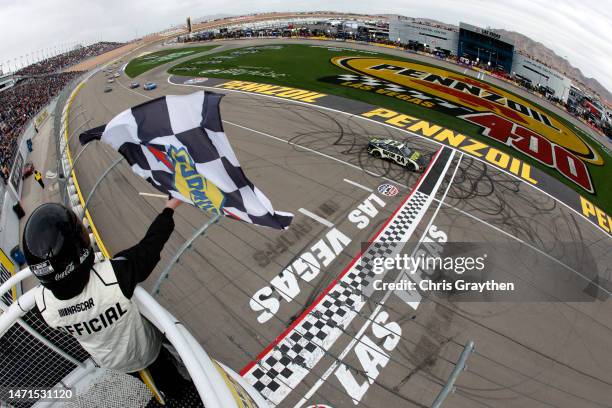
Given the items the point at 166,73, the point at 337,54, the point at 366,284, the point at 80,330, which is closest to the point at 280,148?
the point at 366,284

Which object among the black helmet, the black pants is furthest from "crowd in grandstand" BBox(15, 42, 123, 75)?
the black helmet

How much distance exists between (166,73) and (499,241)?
106 feet

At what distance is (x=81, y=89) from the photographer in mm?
30016

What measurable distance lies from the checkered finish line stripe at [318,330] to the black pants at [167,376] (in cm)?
422

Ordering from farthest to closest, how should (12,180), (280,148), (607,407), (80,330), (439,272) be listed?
(280,148)
(12,180)
(439,272)
(607,407)
(80,330)

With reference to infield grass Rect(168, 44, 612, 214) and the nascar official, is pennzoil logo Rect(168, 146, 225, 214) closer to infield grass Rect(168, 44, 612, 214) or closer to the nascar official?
the nascar official

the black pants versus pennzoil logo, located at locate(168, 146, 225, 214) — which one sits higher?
pennzoil logo, located at locate(168, 146, 225, 214)

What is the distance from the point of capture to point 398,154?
14922 millimetres

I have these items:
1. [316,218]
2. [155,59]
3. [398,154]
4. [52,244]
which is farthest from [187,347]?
[155,59]

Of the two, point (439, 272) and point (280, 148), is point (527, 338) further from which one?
point (280, 148)

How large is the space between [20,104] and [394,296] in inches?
1514

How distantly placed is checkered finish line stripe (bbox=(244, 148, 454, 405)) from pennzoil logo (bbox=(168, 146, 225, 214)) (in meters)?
4.35

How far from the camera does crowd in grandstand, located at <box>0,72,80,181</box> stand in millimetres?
20328

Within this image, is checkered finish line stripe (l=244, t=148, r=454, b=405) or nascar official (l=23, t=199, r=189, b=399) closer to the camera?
nascar official (l=23, t=199, r=189, b=399)
